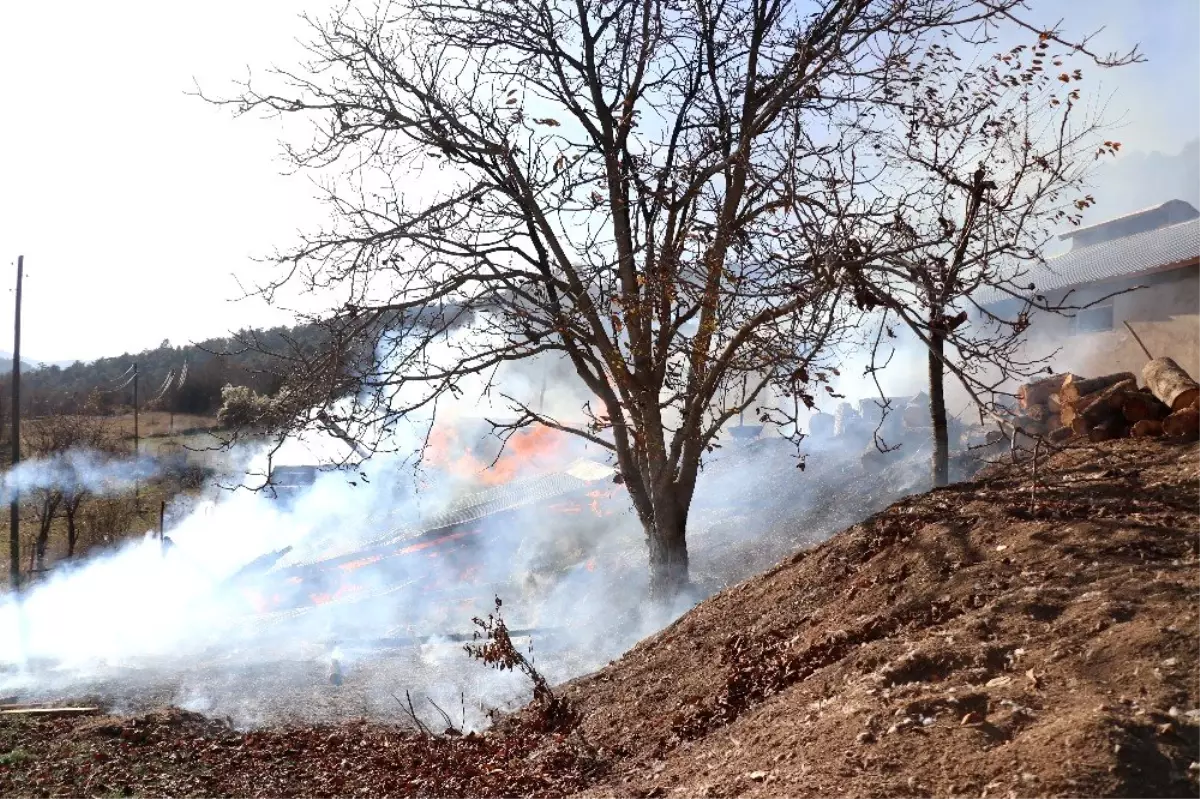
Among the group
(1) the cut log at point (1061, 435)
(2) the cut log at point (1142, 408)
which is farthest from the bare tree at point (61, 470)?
(2) the cut log at point (1142, 408)

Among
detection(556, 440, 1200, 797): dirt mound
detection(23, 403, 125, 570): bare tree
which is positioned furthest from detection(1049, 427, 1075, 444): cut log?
detection(23, 403, 125, 570): bare tree

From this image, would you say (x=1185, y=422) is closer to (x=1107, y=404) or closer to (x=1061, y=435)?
(x=1107, y=404)

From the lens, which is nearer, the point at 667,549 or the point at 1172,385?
the point at 1172,385

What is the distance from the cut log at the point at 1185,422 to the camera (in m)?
8.01

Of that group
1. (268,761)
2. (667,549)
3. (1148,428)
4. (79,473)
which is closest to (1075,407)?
(1148,428)

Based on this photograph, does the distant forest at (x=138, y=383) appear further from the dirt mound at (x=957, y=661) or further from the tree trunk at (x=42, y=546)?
the dirt mound at (x=957, y=661)

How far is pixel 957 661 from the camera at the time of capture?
468cm

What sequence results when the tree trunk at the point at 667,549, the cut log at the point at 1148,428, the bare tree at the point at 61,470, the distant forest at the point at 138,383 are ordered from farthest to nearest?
the distant forest at the point at 138,383
the bare tree at the point at 61,470
the tree trunk at the point at 667,549
the cut log at the point at 1148,428

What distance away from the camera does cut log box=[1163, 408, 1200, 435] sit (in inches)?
315

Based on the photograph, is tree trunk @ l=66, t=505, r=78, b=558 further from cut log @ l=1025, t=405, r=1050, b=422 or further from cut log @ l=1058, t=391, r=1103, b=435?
cut log @ l=1058, t=391, r=1103, b=435

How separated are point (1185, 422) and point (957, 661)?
4854 millimetres

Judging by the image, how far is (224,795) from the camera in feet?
25.5

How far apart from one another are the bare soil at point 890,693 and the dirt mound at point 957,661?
0.02 meters

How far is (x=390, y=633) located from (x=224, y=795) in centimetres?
1126
